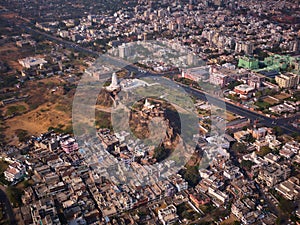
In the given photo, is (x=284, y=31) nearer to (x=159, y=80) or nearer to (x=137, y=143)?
(x=159, y=80)

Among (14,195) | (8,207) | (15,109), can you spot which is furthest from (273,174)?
(15,109)

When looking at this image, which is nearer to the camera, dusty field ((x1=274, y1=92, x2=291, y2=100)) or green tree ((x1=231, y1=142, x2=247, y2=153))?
green tree ((x1=231, y1=142, x2=247, y2=153))

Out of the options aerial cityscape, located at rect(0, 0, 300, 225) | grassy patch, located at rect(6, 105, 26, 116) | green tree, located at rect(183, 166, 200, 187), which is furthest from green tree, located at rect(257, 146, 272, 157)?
grassy patch, located at rect(6, 105, 26, 116)

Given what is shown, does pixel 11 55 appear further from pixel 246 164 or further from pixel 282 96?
pixel 246 164

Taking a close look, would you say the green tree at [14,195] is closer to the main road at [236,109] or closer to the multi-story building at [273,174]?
the multi-story building at [273,174]

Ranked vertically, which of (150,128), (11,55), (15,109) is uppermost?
(150,128)

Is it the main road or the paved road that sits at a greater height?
the main road

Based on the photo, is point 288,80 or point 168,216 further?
point 288,80

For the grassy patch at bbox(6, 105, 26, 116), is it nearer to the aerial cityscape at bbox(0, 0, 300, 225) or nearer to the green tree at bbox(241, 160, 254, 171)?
the aerial cityscape at bbox(0, 0, 300, 225)
